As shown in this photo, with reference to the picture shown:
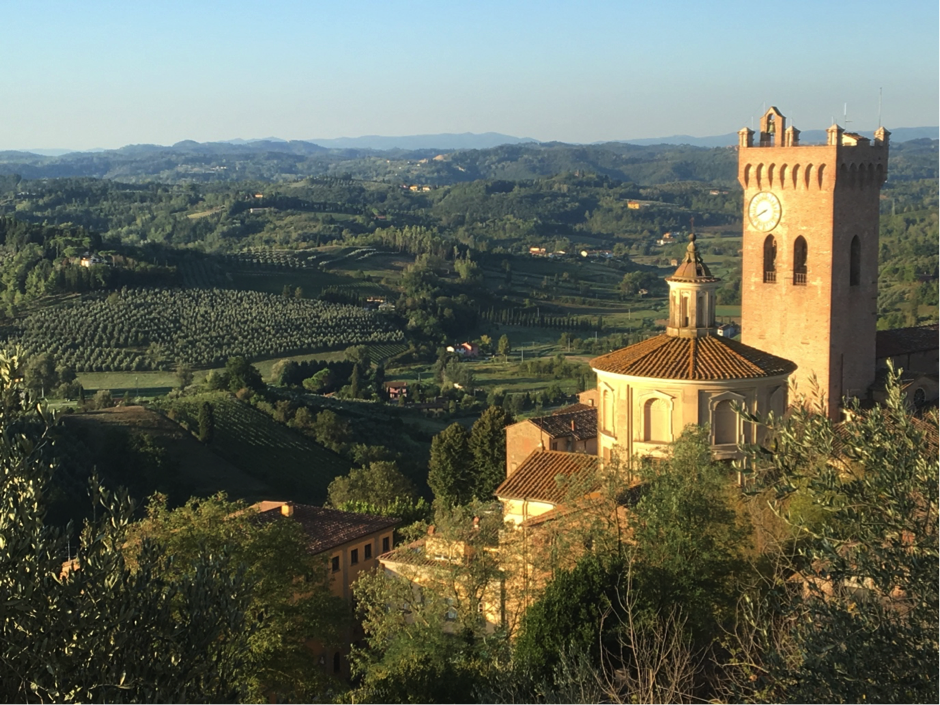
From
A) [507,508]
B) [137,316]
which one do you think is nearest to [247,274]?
[137,316]

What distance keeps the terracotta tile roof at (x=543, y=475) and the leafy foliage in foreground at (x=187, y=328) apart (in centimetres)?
6339

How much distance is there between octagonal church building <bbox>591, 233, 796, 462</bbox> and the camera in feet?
92.8

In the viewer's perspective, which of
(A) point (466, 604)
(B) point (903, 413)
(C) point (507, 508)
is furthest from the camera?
(C) point (507, 508)

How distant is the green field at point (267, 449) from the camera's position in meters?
59.9

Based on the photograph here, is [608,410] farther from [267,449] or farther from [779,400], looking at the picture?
[267,449]

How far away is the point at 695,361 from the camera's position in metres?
28.7

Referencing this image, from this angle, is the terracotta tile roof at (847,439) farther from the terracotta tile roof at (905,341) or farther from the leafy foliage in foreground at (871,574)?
the terracotta tile roof at (905,341)

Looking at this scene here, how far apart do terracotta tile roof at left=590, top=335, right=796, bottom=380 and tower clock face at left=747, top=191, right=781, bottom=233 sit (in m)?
12.7

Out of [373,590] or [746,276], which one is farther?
[746,276]

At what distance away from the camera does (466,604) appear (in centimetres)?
2342

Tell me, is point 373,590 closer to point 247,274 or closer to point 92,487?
point 92,487

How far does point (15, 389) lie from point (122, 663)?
10.2 feet

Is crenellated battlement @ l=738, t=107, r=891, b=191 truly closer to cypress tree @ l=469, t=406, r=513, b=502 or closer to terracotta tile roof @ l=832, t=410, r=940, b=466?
cypress tree @ l=469, t=406, r=513, b=502

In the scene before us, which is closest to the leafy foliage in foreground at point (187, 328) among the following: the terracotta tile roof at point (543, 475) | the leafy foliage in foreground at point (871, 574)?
the terracotta tile roof at point (543, 475)
